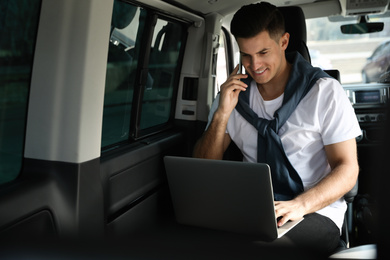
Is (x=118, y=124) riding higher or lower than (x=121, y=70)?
lower

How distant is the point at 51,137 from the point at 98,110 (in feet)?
0.78

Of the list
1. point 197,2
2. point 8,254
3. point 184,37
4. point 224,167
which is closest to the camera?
point 8,254

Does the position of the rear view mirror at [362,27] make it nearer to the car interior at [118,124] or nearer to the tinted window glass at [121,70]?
the car interior at [118,124]

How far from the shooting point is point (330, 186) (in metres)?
2.05

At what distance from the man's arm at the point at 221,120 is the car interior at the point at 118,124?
0.22 meters

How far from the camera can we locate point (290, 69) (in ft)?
7.98

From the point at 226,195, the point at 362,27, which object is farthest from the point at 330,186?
the point at 362,27

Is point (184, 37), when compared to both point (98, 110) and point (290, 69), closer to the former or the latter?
point (290, 69)

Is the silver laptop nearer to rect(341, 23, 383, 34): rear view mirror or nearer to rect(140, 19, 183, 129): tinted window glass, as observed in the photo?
rect(140, 19, 183, 129): tinted window glass

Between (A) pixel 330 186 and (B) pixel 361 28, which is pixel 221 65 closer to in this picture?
(B) pixel 361 28

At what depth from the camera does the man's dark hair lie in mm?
2264

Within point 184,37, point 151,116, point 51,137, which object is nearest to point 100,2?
point 51,137

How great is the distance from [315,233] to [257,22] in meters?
1.09

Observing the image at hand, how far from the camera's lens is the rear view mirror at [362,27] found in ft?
11.4
